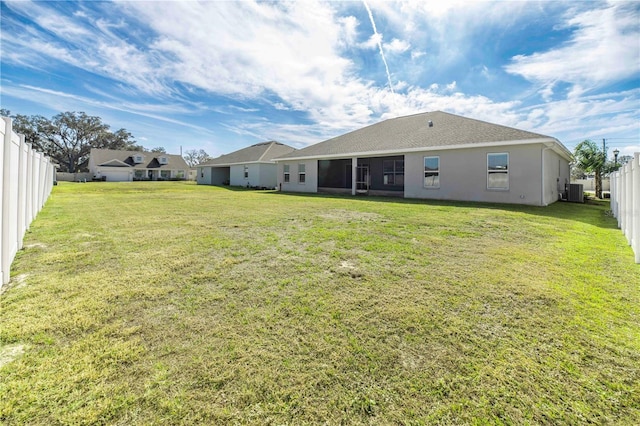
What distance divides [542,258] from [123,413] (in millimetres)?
5546

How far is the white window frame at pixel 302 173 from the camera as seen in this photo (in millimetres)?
21109

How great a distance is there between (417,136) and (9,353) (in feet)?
53.6

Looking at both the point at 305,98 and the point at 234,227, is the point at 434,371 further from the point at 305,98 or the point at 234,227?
the point at 305,98

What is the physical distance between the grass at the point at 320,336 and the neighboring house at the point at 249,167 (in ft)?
69.7

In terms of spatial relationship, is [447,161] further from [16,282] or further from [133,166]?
[133,166]

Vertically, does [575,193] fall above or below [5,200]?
above

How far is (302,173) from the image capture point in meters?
21.3

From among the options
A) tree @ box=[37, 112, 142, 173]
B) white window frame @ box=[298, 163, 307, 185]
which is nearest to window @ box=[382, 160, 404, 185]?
white window frame @ box=[298, 163, 307, 185]

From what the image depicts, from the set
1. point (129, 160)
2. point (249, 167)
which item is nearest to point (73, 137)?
point (129, 160)

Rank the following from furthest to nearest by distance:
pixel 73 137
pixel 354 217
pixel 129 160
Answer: pixel 73 137 < pixel 129 160 < pixel 354 217

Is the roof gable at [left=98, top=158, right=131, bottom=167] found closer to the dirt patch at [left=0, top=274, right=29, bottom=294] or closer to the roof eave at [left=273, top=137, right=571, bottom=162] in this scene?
the roof eave at [left=273, top=137, right=571, bottom=162]

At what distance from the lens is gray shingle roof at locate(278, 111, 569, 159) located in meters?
12.5

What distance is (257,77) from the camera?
19328 mm

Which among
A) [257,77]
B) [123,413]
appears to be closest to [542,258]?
[123,413]
